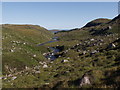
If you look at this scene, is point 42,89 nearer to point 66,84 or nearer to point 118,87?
point 66,84

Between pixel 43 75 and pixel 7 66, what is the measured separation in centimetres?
3299

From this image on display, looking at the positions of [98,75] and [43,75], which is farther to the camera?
[43,75]

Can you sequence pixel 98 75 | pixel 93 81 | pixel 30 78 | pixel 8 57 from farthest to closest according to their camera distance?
pixel 8 57, pixel 30 78, pixel 98 75, pixel 93 81

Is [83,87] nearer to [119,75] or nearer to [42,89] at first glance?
[119,75]

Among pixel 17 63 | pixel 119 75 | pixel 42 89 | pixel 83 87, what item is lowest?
pixel 17 63

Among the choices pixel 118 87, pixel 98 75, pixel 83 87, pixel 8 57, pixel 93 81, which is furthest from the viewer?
pixel 8 57

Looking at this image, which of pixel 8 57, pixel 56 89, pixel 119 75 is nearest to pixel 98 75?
pixel 119 75

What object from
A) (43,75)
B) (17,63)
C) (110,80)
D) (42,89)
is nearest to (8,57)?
(17,63)

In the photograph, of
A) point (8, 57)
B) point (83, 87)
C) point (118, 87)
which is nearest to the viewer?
point (118, 87)

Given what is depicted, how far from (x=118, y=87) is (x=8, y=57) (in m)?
58.7

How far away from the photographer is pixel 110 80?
14984mm

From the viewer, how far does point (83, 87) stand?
14.8m

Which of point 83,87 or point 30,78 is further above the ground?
point 83,87

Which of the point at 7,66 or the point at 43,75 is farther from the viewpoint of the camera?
the point at 7,66
